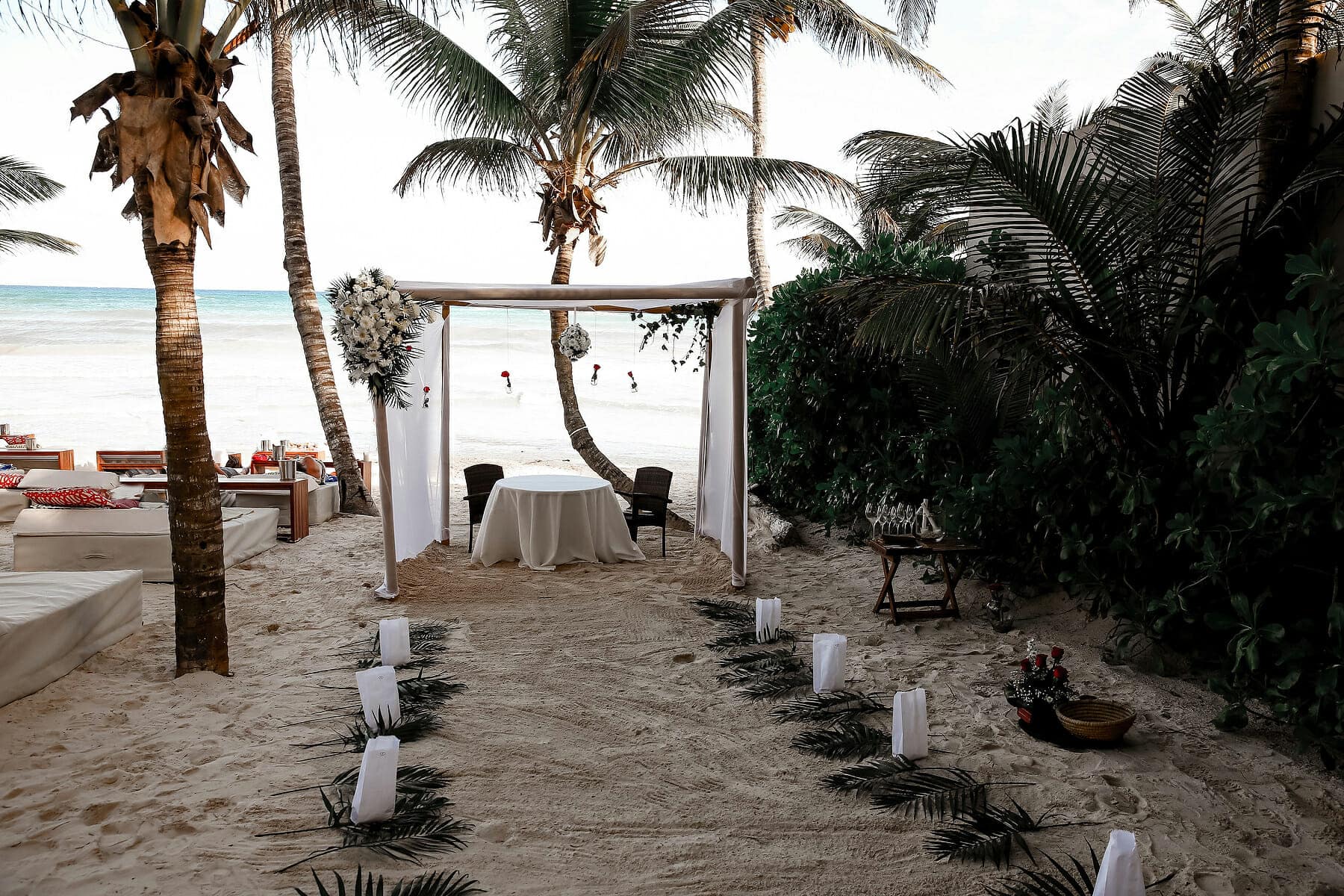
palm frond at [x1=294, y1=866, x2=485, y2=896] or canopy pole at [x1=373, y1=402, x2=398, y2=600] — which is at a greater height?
canopy pole at [x1=373, y1=402, x2=398, y2=600]

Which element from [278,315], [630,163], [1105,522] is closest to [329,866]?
[1105,522]

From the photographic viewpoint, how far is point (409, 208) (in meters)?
38.5

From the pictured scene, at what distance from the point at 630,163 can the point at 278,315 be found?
111ft

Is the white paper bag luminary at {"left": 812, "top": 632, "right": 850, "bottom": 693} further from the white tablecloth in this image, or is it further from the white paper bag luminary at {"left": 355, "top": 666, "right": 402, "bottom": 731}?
the white tablecloth

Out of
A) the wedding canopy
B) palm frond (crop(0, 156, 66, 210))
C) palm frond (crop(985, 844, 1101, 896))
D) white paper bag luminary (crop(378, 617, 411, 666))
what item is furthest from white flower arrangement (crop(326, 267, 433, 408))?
palm frond (crop(0, 156, 66, 210))

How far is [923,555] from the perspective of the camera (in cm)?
587

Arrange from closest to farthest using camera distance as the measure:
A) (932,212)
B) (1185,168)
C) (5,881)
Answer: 1. (5,881)
2. (1185,168)
3. (932,212)

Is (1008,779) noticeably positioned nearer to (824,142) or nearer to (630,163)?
(630,163)

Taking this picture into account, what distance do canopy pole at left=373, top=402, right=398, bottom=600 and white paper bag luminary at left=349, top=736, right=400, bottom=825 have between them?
10.8 feet

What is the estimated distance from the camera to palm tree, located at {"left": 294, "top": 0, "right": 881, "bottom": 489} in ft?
29.4

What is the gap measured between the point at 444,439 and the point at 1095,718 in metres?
6.28

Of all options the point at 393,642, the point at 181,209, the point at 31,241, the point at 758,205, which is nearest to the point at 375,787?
the point at 393,642

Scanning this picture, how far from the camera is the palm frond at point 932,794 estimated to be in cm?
326

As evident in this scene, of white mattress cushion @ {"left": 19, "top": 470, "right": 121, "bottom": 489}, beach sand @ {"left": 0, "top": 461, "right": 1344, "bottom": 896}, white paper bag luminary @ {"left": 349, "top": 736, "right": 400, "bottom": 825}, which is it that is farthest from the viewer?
white mattress cushion @ {"left": 19, "top": 470, "right": 121, "bottom": 489}
